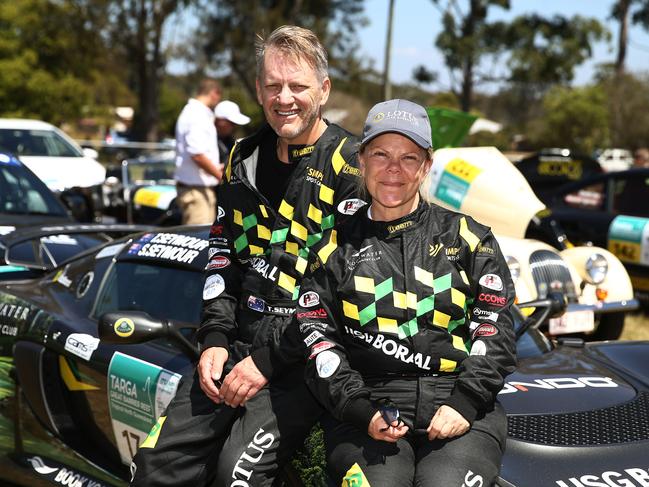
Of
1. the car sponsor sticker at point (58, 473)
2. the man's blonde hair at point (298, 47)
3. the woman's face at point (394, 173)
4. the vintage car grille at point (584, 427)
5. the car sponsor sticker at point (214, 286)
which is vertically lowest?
the car sponsor sticker at point (58, 473)

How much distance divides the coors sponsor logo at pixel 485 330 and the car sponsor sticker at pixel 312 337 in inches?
16.7

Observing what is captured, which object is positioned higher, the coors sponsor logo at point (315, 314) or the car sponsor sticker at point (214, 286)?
the coors sponsor logo at point (315, 314)

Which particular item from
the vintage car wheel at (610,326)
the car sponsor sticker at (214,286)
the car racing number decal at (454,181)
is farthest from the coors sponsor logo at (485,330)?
the vintage car wheel at (610,326)

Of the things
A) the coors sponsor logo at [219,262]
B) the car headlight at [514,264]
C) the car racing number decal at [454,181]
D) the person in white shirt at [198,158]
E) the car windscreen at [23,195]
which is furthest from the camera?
the person in white shirt at [198,158]

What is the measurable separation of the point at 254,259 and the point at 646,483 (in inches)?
52.6

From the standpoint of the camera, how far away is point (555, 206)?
9.12 meters

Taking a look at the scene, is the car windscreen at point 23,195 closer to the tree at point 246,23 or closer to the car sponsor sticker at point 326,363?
the car sponsor sticker at point 326,363

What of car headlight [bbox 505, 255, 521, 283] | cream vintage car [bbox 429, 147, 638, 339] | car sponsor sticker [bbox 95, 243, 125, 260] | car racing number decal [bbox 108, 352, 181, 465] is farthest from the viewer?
cream vintage car [bbox 429, 147, 638, 339]

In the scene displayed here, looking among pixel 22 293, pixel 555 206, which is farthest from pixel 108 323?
pixel 555 206

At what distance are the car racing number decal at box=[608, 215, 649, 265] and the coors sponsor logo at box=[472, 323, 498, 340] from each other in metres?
5.95

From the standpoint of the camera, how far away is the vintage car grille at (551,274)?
19.7ft

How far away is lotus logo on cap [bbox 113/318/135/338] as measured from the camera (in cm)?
283

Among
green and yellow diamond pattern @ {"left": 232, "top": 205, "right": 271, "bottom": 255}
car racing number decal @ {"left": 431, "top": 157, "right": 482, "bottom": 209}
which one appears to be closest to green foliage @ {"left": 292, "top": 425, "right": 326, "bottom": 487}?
green and yellow diamond pattern @ {"left": 232, "top": 205, "right": 271, "bottom": 255}

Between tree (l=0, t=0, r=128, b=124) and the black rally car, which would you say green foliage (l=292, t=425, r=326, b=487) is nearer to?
the black rally car
